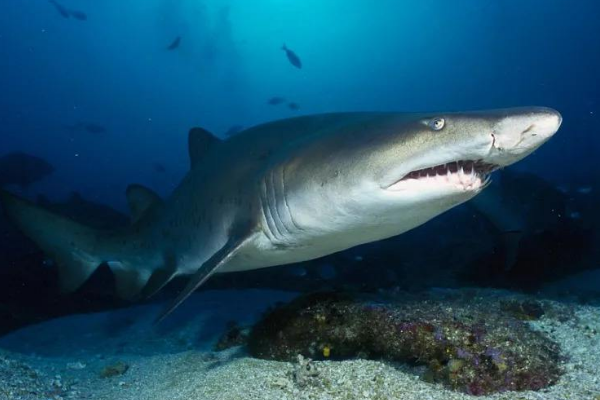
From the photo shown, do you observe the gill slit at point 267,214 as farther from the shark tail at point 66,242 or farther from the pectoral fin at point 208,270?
the shark tail at point 66,242

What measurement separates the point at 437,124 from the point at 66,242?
489cm

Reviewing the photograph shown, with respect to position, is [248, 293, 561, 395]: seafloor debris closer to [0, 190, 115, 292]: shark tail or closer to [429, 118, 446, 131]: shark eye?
[429, 118, 446, 131]: shark eye

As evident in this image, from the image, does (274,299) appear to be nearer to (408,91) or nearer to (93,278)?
(93,278)

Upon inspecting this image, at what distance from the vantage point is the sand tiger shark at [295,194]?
2.26 m

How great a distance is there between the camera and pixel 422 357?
3.00m

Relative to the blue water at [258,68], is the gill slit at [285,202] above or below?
below

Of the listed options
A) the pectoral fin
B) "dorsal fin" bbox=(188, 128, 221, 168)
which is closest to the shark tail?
"dorsal fin" bbox=(188, 128, 221, 168)

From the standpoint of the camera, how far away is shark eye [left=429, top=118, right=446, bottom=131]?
7.48 ft

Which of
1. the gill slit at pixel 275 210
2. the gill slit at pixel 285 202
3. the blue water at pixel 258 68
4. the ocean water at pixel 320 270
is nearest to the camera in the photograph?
the ocean water at pixel 320 270

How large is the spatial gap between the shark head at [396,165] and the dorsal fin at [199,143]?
7.21 ft

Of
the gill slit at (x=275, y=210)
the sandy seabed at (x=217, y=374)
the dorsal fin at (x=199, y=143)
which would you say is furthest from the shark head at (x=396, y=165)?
the dorsal fin at (x=199, y=143)

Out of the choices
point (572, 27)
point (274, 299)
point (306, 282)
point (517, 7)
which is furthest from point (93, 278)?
point (572, 27)

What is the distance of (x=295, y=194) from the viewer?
310 centimetres

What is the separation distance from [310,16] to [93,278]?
84.3 m
